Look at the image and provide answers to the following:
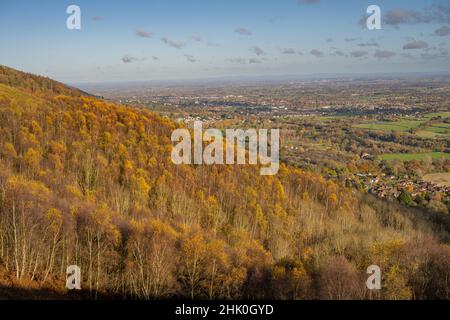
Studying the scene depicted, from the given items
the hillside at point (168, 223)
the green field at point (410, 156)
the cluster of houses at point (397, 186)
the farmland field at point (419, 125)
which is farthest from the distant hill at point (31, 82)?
the farmland field at point (419, 125)

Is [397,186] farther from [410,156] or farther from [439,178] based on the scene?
[410,156]

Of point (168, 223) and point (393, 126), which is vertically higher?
point (393, 126)

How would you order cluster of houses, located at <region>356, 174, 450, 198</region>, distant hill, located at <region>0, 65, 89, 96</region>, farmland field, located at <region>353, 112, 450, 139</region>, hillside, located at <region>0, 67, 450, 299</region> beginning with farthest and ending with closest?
farmland field, located at <region>353, 112, 450, 139</region>, distant hill, located at <region>0, 65, 89, 96</region>, cluster of houses, located at <region>356, 174, 450, 198</region>, hillside, located at <region>0, 67, 450, 299</region>

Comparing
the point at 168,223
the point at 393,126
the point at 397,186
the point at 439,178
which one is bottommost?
the point at 397,186

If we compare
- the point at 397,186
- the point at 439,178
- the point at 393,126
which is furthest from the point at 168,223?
the point at 393,126

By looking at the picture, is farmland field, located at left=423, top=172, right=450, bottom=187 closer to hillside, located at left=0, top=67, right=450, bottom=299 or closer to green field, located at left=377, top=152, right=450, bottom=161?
green field, located at left=377, top=152, right=450, bottom=161

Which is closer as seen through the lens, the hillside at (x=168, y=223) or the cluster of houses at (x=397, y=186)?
the hillside at (x=168, y=223)

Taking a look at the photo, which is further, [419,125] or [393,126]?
[393,126]

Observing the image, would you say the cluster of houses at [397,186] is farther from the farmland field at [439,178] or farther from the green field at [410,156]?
the green field at [410,156]

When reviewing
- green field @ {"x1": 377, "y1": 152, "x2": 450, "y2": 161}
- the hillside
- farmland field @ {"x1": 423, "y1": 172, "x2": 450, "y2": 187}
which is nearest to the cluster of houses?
farmland field @ {"x1": 423, "y1": 172, "x2": 450, "y2": 187}
